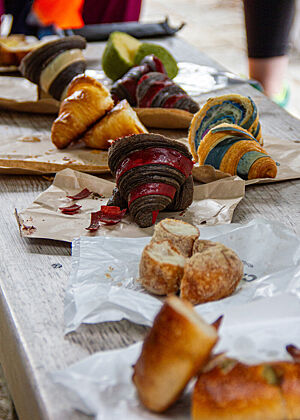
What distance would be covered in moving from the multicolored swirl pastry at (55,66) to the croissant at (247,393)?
3.54ft

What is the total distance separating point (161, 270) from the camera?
729 millimetres

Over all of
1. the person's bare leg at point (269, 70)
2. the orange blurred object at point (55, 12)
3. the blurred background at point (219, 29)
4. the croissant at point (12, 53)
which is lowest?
the blurred background at point (219, 29)

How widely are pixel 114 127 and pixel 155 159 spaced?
321 mm

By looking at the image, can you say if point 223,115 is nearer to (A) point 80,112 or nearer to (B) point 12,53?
(A) point 80,112

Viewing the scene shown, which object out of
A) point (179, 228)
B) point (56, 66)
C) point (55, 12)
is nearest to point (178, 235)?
point (179, 228)

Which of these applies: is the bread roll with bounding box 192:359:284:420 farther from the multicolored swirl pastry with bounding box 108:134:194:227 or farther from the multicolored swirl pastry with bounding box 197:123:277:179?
the multicolored swirl pastry with bounding box 197:123:277:179

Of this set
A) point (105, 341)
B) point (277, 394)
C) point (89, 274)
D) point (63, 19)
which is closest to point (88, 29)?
point (63, 19)

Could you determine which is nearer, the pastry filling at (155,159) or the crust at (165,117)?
the pastry filling at (155,159)

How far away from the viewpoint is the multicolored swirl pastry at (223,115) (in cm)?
118

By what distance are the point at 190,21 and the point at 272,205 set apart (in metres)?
3.97

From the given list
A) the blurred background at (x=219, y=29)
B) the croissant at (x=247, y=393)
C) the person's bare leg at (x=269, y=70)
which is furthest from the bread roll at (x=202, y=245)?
the blurred background at (x=219, y=29)

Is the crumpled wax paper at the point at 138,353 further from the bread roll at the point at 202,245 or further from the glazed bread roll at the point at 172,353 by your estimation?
the bread roll at the point at 202,245

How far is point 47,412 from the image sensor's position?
1.86 ft

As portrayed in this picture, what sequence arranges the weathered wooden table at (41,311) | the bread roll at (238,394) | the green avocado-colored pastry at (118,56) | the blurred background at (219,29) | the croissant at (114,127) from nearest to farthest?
the bread roll at (238,394), the weathered wooden table at (41,311), the croissant at (114,127), the green avocado-colored pastry at (118,56), the blurred background at (219,29)
